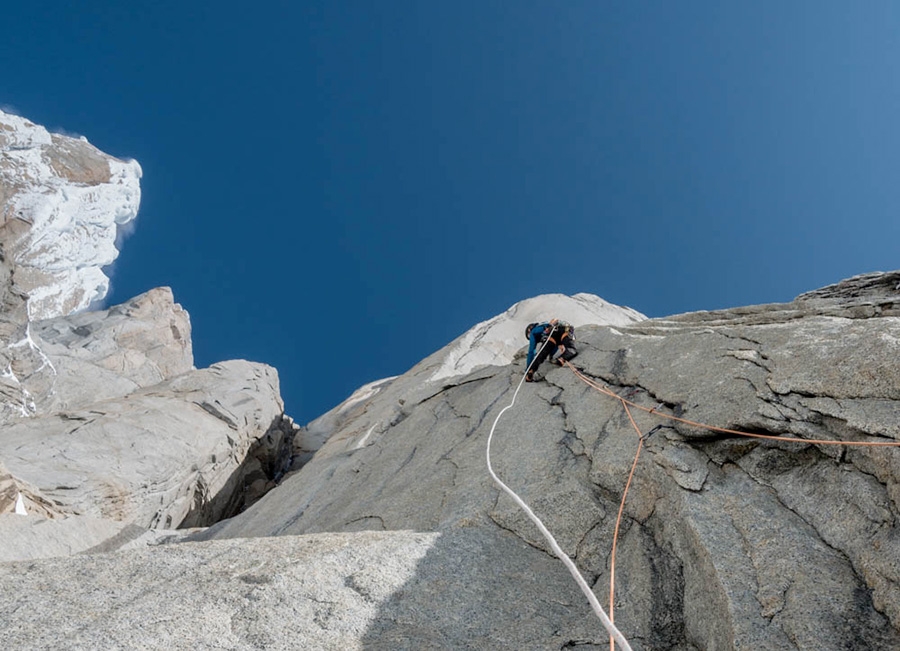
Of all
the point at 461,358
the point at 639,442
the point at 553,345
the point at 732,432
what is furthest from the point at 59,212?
the point at 732,432

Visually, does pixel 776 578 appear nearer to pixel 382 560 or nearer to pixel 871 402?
pixel 871 402

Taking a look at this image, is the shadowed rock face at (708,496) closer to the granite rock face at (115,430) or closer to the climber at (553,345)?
the climber at (553,345)

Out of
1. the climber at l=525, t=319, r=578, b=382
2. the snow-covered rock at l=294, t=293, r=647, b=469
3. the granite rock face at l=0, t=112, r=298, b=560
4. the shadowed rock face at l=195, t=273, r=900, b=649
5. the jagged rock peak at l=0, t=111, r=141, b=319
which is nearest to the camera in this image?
the shadowed rock face at l=195, t=273, r=900, b=649

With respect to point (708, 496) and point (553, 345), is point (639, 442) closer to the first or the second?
point (708, 496)

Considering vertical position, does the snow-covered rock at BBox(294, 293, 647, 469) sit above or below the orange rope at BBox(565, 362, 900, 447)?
above

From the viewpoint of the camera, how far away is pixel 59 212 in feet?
157

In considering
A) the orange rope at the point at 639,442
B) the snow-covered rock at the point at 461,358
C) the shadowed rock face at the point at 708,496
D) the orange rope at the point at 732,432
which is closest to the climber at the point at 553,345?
the shadowed rock face at the point at 708,496

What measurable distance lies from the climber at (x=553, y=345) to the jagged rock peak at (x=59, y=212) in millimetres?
45058

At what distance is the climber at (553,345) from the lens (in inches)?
388

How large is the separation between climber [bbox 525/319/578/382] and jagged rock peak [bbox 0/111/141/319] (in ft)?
148

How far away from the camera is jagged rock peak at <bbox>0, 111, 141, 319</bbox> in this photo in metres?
44.7

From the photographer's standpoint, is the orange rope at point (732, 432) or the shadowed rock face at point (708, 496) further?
the orange rope at point (732, 432)

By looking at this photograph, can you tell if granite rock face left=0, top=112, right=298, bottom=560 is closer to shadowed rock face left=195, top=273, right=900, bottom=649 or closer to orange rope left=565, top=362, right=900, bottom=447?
shadowed rock face left=195, top=273, right=900, bottom=649

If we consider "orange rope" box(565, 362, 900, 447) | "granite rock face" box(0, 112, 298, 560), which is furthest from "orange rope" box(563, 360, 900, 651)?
"granite rock face" box(0, 112, 298, 560)
